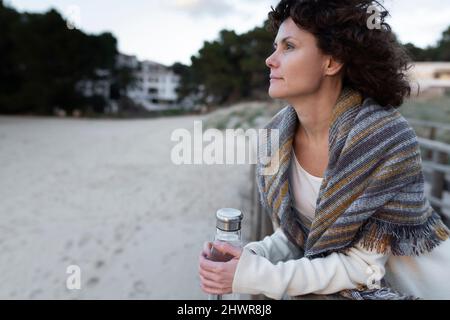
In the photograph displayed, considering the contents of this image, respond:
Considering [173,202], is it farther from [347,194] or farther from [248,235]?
[347,194]

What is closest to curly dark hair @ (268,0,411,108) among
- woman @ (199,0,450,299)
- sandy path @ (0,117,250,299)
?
woman @ (199,0,450,299)

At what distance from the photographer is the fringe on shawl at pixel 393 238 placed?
1022 millimetres

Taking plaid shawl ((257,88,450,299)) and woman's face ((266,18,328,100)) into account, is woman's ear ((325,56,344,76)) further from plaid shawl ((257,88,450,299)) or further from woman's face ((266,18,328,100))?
plaid shawl ((257,88,450,299))

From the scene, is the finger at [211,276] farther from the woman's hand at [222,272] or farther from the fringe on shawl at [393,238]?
the fringe on shawl at [393,238]

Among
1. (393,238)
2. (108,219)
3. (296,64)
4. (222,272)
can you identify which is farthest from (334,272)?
(108,219)

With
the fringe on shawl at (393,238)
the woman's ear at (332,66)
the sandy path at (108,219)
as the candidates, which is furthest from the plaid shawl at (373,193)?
the sandy path at (108,219)

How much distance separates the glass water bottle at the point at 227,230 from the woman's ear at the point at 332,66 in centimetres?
51

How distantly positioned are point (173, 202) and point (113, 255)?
1.65m

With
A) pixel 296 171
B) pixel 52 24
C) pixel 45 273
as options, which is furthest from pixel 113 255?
pixel 52 24

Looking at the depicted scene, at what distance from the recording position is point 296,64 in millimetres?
1106

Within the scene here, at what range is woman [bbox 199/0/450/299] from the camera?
3.28ft

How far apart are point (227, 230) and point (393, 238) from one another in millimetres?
452

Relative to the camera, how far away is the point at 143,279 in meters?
3.40

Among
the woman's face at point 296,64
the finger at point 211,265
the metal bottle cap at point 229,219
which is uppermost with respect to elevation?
the woman's face at point 296,64
